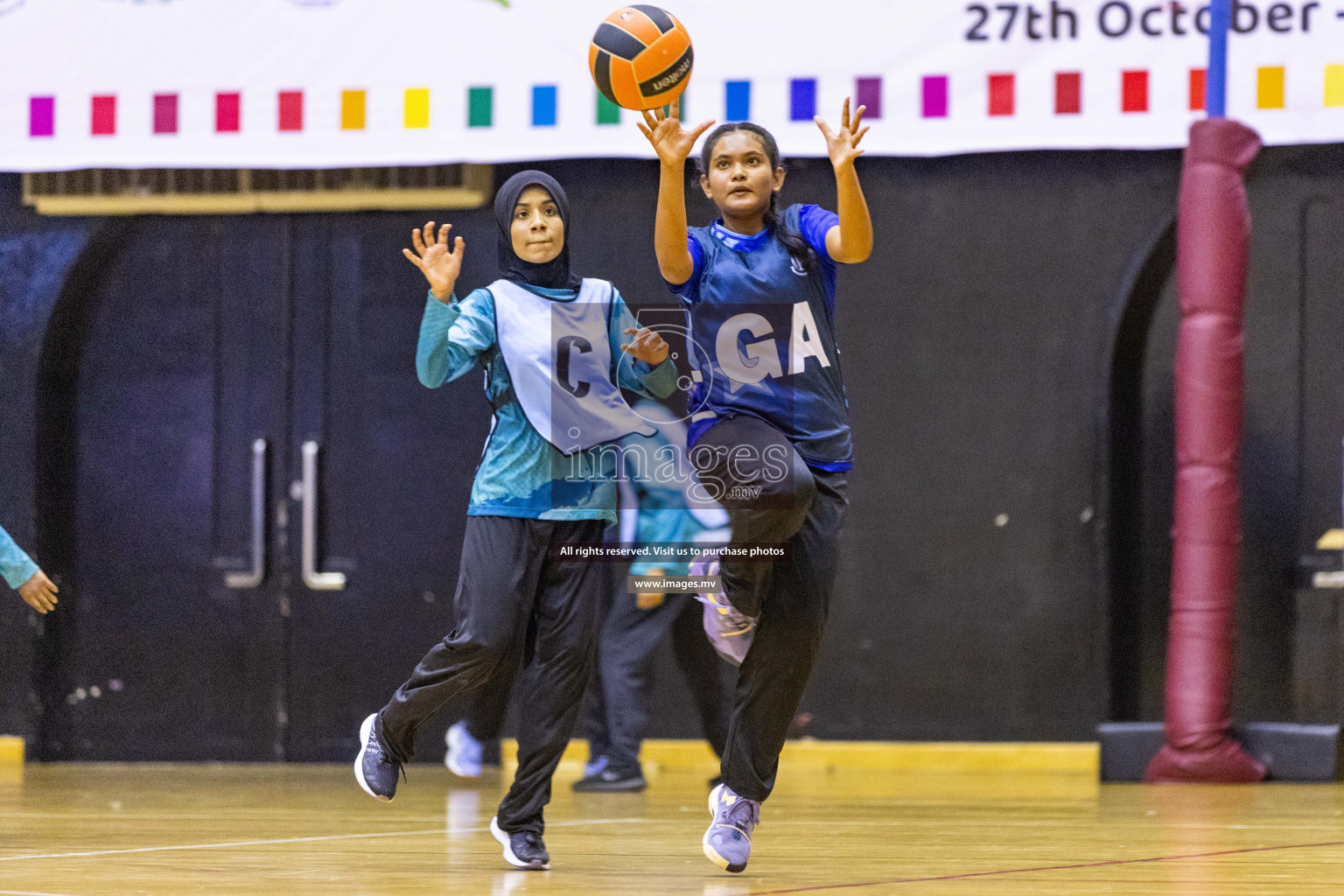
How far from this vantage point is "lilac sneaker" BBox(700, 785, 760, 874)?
3207 millimetres

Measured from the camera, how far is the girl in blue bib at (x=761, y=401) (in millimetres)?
3125

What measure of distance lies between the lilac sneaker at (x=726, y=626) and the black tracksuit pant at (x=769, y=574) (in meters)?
0.04

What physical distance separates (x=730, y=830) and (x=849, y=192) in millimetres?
1276

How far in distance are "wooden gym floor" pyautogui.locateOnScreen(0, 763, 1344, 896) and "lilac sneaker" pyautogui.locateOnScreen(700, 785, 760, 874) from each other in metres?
0.04

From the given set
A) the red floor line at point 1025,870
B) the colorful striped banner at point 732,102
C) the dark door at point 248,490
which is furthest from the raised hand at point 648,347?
the dark door at point 248,490

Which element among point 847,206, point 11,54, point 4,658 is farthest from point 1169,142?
point 4,658

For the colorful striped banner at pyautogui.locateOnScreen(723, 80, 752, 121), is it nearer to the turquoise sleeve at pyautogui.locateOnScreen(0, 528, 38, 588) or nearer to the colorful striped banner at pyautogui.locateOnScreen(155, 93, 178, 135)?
→ the colorful striped banner at pyautogui.locateOnScreen(155, 93, 178, 135)

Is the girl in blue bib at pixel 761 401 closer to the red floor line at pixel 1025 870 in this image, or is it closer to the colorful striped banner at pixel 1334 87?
the red floor line at pixel 1025 870

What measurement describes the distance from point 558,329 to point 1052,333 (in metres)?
3.36

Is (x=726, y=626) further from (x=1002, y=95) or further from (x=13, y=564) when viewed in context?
(x=1002, y=95)

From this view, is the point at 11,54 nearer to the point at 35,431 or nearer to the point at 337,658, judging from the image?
the point at 35,431

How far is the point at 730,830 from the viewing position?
322 cm

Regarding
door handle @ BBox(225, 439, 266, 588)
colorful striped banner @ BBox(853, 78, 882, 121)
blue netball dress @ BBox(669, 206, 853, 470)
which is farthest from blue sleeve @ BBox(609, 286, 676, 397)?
door handle @ BBox(225, 439, 266, 588)

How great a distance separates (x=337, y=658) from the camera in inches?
263
